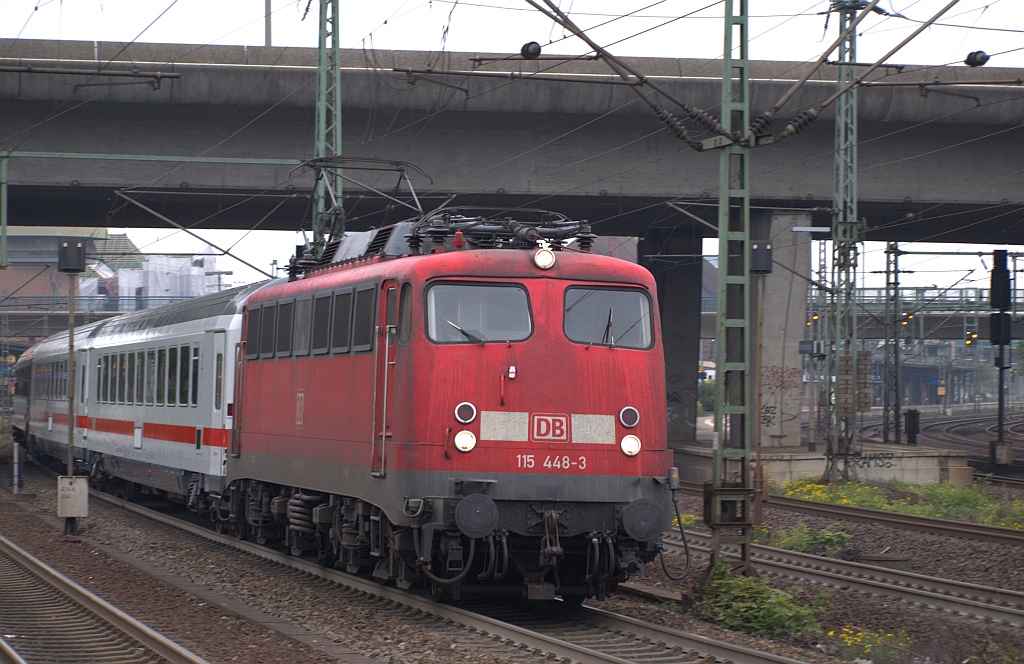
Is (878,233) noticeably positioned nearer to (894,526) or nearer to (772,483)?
(772,483)

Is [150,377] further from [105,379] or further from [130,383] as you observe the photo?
[105,379]

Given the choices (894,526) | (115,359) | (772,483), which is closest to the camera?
(894,526)

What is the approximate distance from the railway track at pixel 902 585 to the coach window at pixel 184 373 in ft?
27.4

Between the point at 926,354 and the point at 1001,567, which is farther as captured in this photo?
the point at 926,354

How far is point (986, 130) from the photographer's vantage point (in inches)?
1218

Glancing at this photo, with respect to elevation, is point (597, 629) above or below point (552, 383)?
below

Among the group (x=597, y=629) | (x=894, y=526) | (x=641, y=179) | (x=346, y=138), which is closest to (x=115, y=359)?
(x=346, y=138)

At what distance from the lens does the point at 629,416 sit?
1148 cm

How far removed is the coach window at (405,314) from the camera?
11.3 metres

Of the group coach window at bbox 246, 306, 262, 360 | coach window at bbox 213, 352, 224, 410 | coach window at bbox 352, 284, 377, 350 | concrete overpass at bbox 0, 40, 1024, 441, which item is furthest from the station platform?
coach window at bbox 352, 284, 377, 350

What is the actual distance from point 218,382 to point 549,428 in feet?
28.8

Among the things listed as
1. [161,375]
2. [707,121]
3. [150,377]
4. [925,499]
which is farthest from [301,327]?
[925,499]

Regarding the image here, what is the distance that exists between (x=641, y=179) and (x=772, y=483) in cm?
802

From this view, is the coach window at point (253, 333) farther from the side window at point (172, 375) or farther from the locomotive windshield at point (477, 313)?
the locomotive windshield at point (477, 313)
